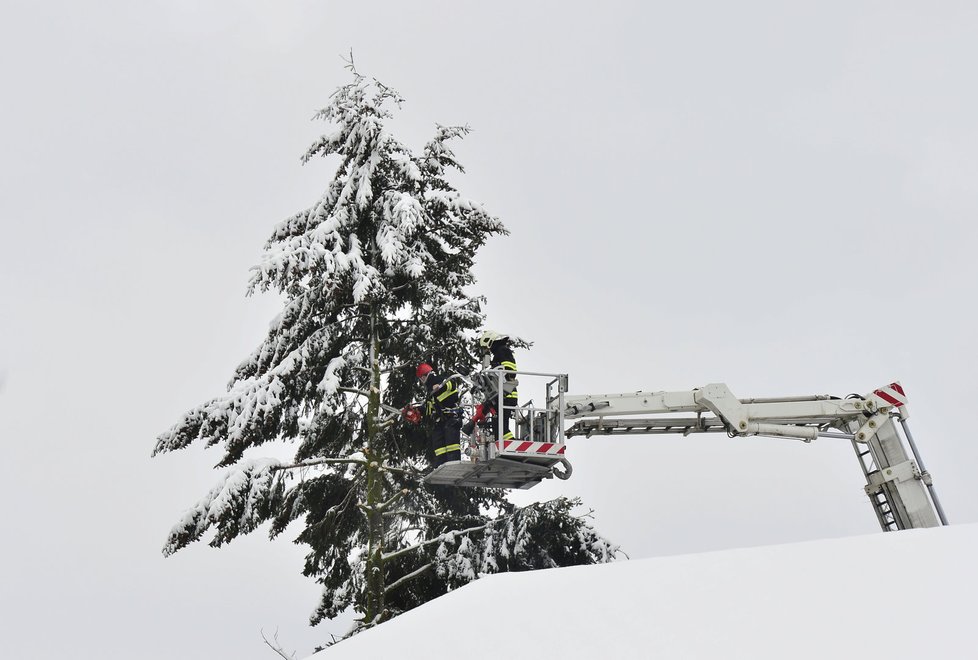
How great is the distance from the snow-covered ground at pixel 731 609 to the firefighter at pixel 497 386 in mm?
4343

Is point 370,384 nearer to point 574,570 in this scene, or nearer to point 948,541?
point 574,570

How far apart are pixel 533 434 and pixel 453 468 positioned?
46.5 inches

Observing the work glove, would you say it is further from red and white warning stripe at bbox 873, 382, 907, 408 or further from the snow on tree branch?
red and white warning stripe at bbox 873, 382, 907, 408

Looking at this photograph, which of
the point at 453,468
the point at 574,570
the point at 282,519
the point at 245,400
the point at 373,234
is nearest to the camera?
the point at 574,570

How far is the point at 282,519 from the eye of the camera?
52.3 ft

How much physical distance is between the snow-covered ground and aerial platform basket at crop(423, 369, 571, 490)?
3.93 m

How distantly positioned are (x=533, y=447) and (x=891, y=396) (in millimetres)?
5213

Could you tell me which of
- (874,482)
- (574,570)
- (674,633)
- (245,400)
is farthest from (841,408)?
(245,400)

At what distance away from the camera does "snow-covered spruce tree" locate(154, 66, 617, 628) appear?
48.8 feet

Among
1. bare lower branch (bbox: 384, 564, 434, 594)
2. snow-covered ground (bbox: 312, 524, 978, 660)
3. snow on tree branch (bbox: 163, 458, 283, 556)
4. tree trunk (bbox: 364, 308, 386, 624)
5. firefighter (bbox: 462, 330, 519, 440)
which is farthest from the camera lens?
bare lower branch (bbox: 384, 564, 434, 594)

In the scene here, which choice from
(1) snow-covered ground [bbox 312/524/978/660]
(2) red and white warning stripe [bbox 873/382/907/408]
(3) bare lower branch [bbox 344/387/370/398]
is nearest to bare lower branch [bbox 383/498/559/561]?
(3) bare lower branch [bbox 344/387/370/398]

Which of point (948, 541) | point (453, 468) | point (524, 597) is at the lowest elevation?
point (524, 597)

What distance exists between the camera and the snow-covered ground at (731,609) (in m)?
6.65

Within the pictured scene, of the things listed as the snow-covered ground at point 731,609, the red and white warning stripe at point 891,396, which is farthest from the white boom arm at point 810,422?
the snow-covered ground at point 731,609
